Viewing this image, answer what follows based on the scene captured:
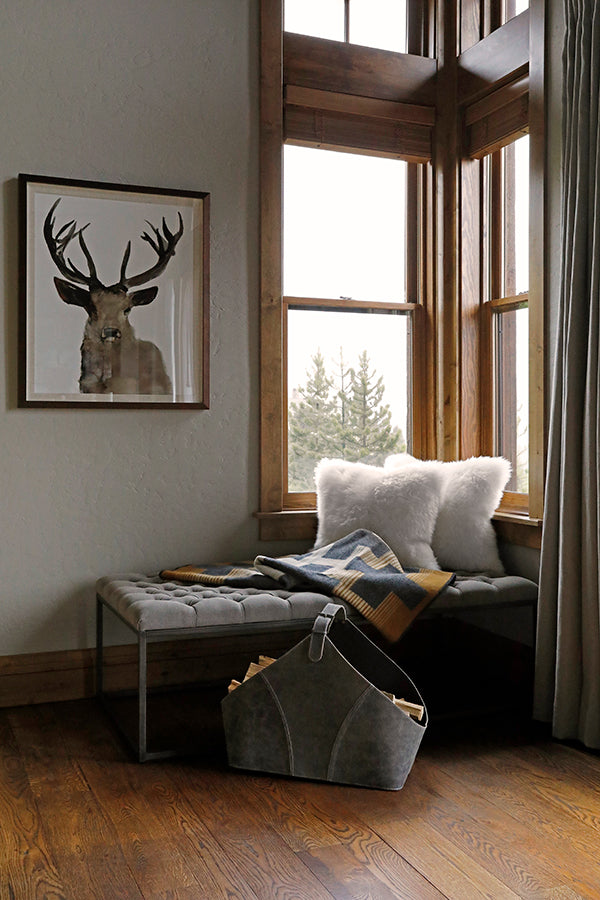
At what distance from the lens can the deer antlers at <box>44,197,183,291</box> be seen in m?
3.24

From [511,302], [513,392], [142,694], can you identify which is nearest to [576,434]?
[513,392]

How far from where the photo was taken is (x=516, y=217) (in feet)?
11.9

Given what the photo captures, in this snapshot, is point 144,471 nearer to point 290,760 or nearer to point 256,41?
point 290,760

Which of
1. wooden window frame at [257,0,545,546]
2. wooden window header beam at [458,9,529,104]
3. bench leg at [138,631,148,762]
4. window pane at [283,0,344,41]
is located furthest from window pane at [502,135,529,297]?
bench leg at [138,631,148,762]

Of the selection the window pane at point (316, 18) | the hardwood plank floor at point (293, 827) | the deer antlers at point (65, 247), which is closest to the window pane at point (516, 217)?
the window pane at point (316, 18)

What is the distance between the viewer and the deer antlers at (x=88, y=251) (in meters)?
3.24

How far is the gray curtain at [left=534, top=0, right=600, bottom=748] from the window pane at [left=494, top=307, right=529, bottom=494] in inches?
22.6

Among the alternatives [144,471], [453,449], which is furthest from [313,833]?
[453,449]

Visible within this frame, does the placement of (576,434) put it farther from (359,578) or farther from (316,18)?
(316,18)

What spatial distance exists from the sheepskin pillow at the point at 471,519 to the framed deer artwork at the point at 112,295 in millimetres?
1048

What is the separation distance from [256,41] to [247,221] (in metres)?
0.75

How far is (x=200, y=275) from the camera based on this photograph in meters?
3.47

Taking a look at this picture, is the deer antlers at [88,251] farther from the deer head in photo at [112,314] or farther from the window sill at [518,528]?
the window sill at [518,528]

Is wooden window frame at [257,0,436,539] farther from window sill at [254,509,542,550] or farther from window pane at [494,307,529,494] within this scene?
window pane at [494,307,529,494]
